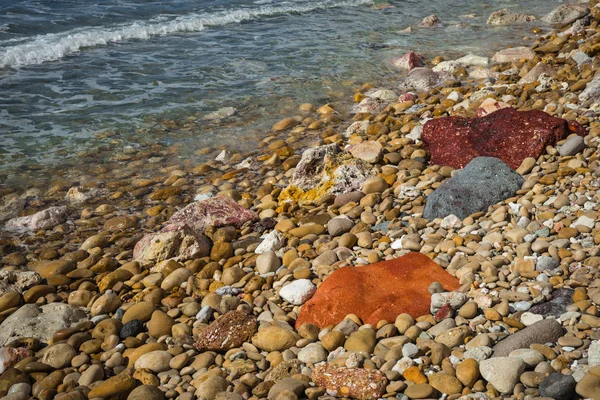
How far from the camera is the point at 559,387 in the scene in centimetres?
279

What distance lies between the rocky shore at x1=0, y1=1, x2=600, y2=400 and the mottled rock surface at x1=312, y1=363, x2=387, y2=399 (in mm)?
13

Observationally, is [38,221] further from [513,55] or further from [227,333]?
[513,55]

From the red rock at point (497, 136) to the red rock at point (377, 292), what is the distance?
2.03 meters

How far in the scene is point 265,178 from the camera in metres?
6.79

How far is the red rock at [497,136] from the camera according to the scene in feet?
18.6

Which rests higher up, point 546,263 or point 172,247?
point 546,263

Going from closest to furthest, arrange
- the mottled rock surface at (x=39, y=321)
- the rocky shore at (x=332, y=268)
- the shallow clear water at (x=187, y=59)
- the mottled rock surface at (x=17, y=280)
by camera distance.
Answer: the rocky shore at (x=332, y=268)
the mottled rock surface at (x=39, y=321)
the mottled rock surface at (x=17, y=280)
the shallow clear water at (x=187, y=59)

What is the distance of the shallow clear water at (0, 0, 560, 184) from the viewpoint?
8305 mm

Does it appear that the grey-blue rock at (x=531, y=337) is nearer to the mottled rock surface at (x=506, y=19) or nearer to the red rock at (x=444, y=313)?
the red rock at (x=444, y=313)

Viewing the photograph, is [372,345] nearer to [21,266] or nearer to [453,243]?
[453,243]

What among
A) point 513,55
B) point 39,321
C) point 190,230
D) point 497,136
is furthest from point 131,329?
point 513,55

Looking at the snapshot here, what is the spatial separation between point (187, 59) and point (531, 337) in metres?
10.3

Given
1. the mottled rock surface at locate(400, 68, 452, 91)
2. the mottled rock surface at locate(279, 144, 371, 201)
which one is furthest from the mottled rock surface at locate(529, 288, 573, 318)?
the mottled rock surface at locate(400, 68, 452, 91)

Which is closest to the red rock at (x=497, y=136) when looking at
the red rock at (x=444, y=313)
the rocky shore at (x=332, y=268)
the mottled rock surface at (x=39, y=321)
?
the rocky shore at (x=332, y=268)
